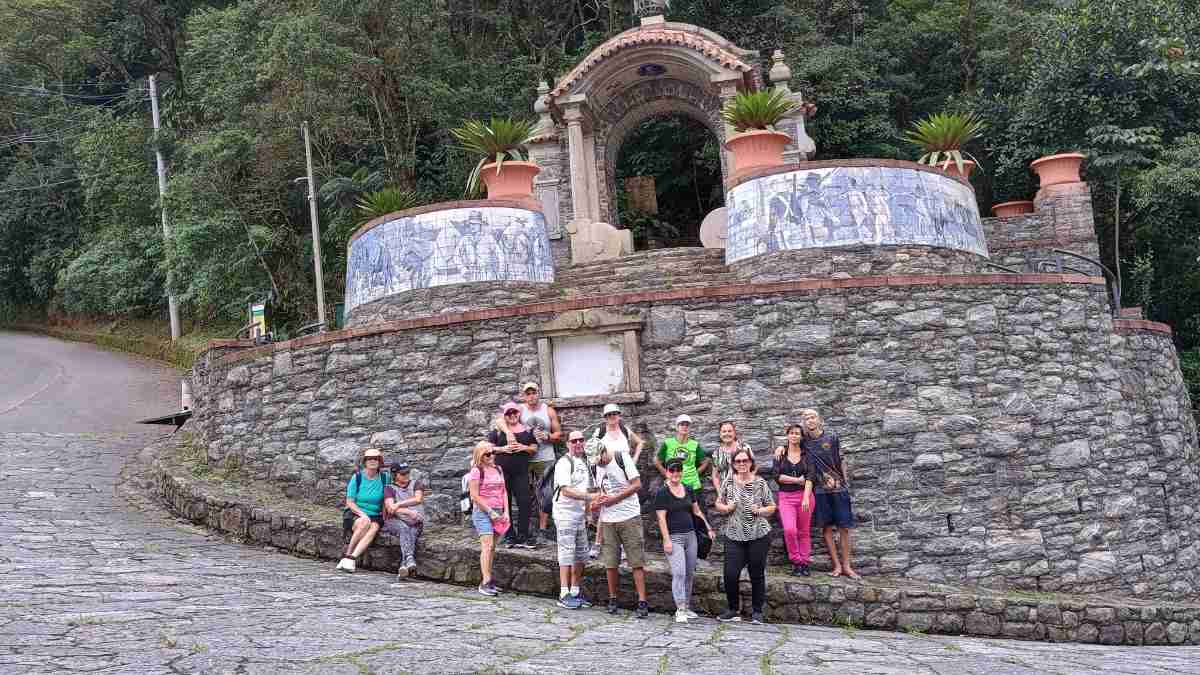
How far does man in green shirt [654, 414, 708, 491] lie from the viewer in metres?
7.89

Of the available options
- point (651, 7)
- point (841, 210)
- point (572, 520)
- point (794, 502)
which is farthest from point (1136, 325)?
point (651, 7)

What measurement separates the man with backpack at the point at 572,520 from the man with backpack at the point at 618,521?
0.12 metres

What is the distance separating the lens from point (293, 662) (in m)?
5.14

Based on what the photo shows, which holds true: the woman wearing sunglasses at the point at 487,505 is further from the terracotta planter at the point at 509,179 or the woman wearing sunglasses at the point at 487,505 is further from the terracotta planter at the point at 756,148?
the terracotta planter at the point at 756,148

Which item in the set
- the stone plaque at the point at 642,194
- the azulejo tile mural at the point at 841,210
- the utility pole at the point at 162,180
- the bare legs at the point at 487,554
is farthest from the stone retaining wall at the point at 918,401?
the utility pole at the point at 162,180

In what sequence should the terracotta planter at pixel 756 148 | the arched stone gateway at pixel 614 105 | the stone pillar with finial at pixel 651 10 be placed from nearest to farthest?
1. the terracotta planter at pixel 756 148
2. the arched stone gateway at pixel 614 105
3. the stone pillar with finial at pixel 651 10

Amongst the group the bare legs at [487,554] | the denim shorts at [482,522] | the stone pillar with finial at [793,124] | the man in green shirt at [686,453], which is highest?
the stone pillar with finial at [793,124]

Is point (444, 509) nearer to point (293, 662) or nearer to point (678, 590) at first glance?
point (678, 590)

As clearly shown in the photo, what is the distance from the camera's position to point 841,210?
973 centimetres

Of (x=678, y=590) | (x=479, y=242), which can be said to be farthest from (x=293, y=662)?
(x=479, y=242)

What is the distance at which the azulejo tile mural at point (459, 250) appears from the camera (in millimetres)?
10555

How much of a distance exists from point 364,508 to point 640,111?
8717 mm

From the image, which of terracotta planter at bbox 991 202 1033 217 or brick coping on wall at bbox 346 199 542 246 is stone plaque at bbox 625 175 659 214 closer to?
terracotta planter at bbox 991 202 1033 217

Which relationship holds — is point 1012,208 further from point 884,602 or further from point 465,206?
point 884,602
